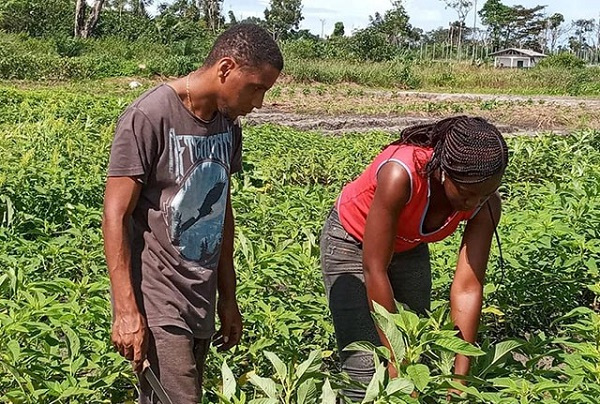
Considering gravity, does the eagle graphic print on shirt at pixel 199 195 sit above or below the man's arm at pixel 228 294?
above

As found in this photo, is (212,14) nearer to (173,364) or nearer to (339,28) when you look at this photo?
(339,28)

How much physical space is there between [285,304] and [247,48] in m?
1.26

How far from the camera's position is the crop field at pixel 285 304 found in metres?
1.90

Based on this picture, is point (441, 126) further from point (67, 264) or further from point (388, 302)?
point (67, 264)

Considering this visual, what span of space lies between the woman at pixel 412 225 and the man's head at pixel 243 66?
443 mm

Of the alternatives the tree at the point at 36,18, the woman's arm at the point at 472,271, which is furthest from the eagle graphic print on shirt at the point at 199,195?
the tree at the point at 36,18

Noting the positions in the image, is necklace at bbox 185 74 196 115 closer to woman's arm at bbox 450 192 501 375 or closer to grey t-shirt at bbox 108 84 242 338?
grey t-shirt at bbox 108 84 242 338

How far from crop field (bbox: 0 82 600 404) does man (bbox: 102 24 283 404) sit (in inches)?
10.6

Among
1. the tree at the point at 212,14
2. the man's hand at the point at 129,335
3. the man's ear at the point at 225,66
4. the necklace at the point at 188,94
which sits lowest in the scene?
the man's hand at the point at 129,335

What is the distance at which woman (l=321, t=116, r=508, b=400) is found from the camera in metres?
2.20

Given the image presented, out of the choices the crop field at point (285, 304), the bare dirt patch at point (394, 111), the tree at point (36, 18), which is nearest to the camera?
the crop field at point (285, 304)

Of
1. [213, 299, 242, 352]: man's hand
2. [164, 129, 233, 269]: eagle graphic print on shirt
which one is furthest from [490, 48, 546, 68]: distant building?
[164, 129, 233, 269]: eagle graphic print on shirt

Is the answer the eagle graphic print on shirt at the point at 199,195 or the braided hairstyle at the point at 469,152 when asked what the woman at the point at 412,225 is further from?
the eagle graphic print on shirt at the point at 199,195

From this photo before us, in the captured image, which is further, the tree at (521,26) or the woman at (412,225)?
the tree at (521,26)
